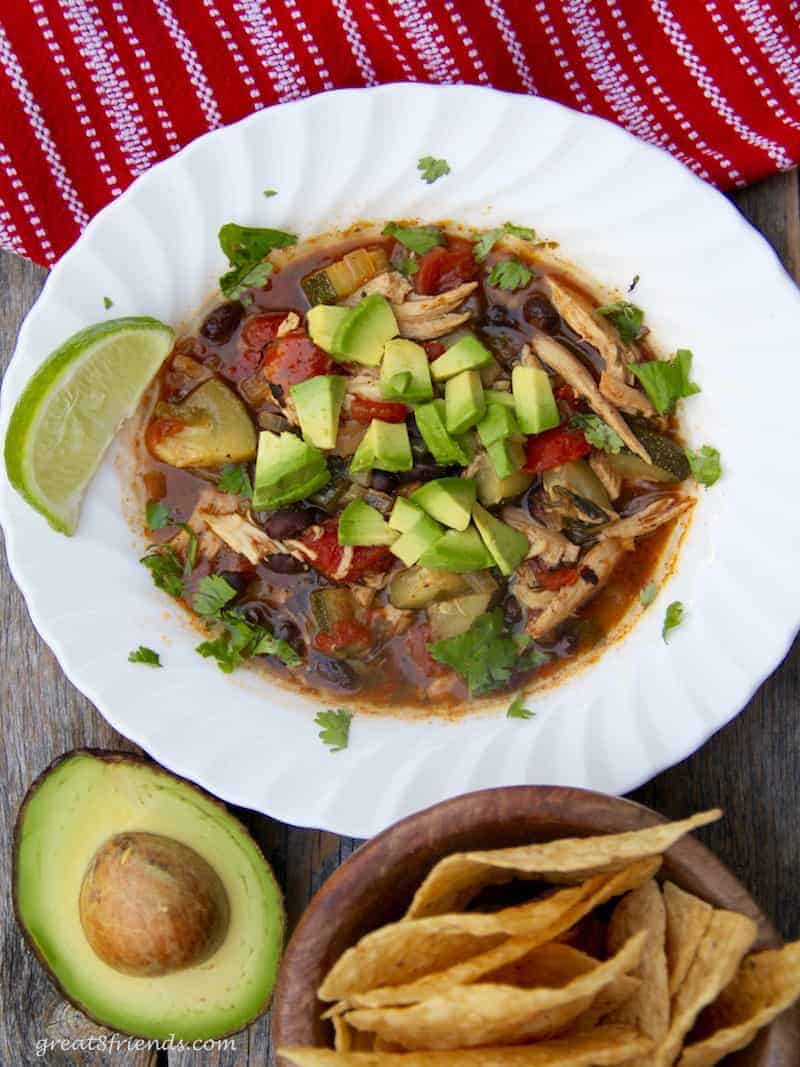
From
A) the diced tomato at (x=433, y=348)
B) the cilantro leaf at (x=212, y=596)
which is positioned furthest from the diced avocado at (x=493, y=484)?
the cilantro leaf at (x=212, y=596)

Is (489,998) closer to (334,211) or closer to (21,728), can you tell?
(21,728)

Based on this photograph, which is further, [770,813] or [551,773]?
[770,813]

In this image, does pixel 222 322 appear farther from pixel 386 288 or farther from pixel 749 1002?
pixel 749 1002

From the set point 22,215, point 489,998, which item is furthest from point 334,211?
point 489,998

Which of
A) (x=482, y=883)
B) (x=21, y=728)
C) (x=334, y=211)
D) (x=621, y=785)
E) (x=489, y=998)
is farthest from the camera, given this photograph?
(x=21, y=728)

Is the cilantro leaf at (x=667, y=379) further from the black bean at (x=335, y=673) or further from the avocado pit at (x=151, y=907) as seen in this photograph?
the avocado pit at (x=151, y=907)

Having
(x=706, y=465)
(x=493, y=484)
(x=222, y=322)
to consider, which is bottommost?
(x=493, y=484)

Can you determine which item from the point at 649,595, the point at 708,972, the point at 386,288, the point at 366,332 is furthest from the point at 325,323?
the point at 708,972
